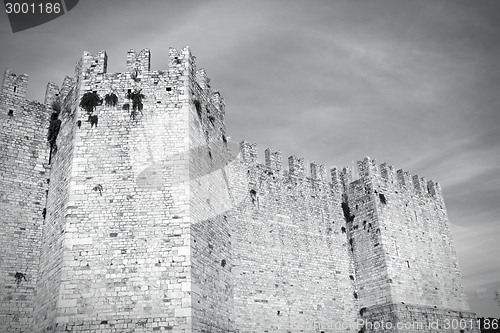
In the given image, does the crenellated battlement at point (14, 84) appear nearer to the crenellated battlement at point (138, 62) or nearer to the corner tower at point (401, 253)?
the crenellated battlement at point (138, 62)

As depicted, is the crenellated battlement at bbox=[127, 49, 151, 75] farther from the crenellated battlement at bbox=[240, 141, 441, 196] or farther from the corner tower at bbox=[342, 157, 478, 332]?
the corner tower at bbox=[342, 157, 478, 332]

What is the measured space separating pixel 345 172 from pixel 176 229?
10279 millimetres

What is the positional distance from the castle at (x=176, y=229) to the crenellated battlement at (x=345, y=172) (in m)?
0.09

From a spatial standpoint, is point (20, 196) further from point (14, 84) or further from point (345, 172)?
point (345, 172)

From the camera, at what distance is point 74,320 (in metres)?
9.95

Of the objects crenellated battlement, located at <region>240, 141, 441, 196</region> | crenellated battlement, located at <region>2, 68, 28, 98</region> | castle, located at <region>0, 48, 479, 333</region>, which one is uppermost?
crenellated battlement, located at <region>2, 68, 28, 98</region>

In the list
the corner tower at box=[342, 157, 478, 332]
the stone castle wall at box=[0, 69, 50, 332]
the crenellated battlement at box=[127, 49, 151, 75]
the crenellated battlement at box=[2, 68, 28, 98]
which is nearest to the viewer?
the stone castle wall at box=[0, 69, 50, 332]

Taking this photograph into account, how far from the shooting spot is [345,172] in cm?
1948

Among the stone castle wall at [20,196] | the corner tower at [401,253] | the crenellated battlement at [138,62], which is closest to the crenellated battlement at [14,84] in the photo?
the stone castle wall at [20,196]

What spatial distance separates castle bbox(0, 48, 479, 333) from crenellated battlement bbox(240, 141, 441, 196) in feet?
0.29

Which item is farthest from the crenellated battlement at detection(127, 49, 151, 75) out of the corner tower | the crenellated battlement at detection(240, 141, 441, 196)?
the corner tower

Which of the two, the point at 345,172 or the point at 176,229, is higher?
the point at 345,172

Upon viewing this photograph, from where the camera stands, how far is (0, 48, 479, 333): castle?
10539mm

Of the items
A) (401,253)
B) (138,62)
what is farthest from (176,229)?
(401,253)
